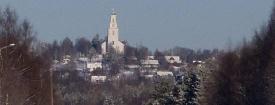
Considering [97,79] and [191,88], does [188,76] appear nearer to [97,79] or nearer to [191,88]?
[191,88]

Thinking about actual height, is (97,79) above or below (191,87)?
above

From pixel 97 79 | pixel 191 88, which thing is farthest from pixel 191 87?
pixel 97 79

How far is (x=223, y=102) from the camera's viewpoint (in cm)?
6919

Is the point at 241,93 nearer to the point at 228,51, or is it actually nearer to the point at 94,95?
the point at 228,51

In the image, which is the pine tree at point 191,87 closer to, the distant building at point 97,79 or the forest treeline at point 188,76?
the forest treeline at point 188,76

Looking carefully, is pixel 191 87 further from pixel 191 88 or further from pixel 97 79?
pixel 97 79

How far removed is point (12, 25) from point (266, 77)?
36.1ft

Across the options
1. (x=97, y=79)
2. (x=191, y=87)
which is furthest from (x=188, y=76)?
(x=97, y=79)

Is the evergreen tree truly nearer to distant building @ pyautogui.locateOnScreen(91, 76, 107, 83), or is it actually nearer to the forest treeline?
the forest treeline

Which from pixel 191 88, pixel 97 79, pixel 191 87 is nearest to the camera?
pixel 191 88

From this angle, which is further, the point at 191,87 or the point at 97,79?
the point at 97,79

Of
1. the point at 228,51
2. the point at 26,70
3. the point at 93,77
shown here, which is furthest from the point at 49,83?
the point at 93,77

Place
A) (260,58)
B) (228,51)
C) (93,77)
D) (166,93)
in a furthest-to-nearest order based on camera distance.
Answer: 1. (93,77)
2. (228,51)
3. (166,93)
4. (260,58)

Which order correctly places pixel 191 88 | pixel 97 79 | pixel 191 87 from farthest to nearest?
pixel 97 79, pixel 191 87, pixel 191 88
